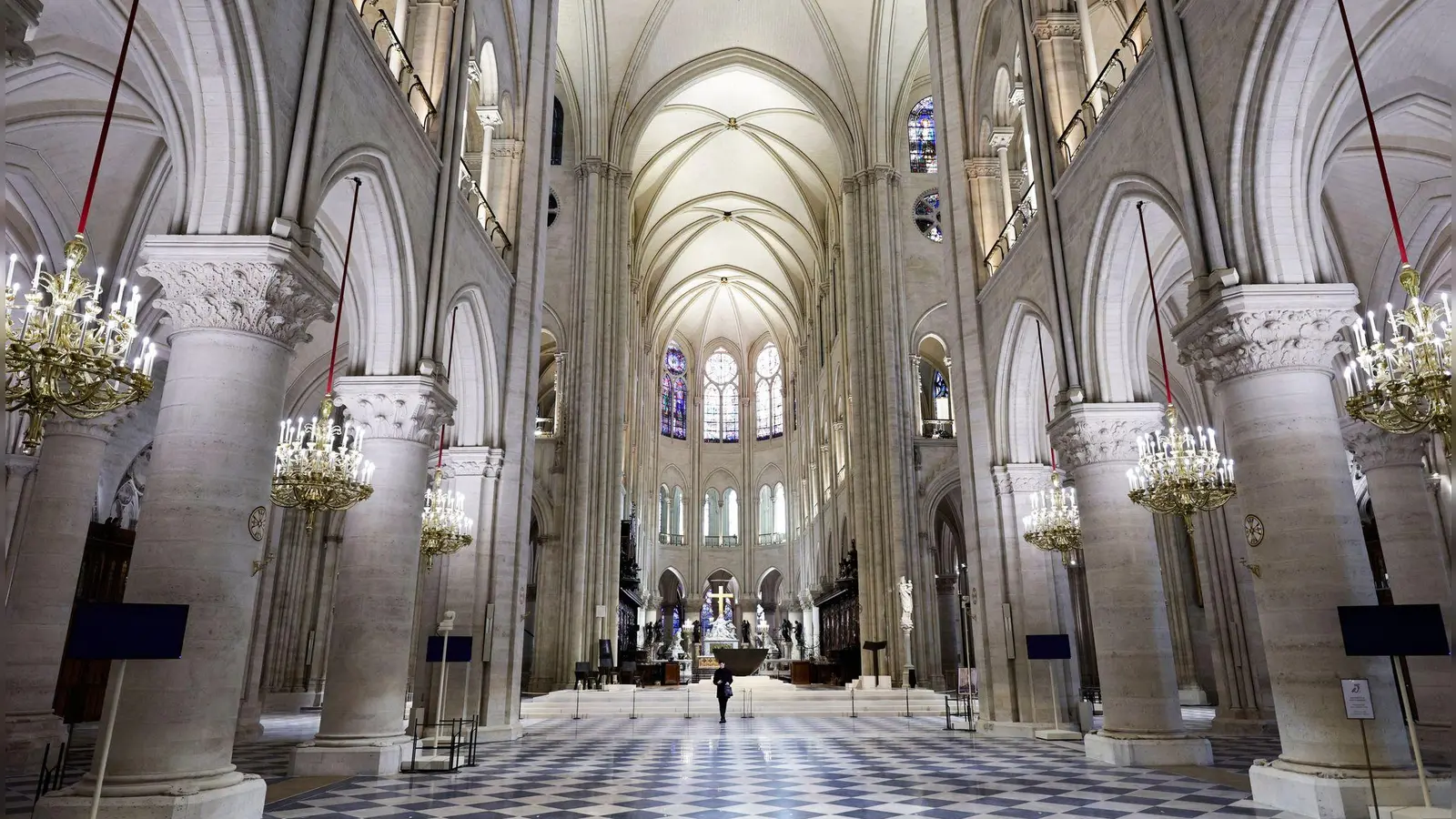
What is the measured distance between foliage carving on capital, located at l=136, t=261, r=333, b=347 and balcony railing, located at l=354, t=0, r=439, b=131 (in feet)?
13.6

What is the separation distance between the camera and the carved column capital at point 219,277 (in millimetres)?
6660

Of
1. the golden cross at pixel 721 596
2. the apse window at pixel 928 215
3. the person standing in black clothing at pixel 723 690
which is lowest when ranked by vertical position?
the person standing in black clothing at pixel 723 690

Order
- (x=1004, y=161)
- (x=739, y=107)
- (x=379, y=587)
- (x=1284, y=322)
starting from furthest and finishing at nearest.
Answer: (x=739, y=107), (x=1004, y=161), (x=379, y=587), (x=1284, y=322)

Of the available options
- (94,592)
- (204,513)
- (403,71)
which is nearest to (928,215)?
(403,71)

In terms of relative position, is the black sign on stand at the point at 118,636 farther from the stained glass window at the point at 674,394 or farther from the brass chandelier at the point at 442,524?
the stained glass window at the point at 674,394

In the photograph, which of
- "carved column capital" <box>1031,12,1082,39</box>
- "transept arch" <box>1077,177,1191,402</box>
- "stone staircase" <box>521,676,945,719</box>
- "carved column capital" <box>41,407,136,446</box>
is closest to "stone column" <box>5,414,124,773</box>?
"carved column capital" <box>41,407,136,446</box>

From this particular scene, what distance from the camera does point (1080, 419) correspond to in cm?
1065

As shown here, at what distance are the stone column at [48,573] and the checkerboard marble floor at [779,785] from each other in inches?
201

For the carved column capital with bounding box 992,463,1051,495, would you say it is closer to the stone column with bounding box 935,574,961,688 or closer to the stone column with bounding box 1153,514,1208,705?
the stone column with bounding box 1153,514,1208,705

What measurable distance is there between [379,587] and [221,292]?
413cm

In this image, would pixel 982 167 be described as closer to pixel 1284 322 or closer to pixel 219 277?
pixel 1284 322

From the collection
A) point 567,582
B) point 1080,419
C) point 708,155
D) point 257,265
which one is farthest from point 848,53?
point 257,265

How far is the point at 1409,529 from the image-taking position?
11.6 metres

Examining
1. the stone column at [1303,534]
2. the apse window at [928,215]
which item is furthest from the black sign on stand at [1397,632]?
the apse window at [928,215]
